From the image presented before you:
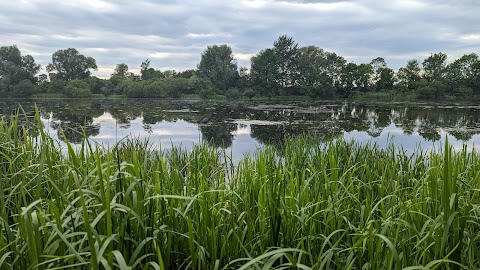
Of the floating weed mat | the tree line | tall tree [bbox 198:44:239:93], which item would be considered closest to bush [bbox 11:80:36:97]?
the tree line

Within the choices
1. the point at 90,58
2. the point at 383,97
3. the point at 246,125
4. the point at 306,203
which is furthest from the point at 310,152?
the point at 90,58

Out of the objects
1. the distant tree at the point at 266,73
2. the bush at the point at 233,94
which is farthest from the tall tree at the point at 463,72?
the bush at the point at 233,94

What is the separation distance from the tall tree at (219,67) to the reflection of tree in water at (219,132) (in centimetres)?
3215

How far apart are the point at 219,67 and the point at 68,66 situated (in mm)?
22703

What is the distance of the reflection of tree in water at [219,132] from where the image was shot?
10.5 meters

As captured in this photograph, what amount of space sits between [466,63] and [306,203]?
5314 cm

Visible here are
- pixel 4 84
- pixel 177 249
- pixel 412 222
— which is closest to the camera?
pixel 177 249

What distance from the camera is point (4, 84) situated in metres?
37.7

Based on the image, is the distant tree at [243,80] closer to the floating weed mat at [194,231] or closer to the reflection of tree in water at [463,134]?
the reflection of tree in water at [463,134]

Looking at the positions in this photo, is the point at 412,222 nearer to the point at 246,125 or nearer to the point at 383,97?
the point at 246,125

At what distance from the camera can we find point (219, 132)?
12.3 meters

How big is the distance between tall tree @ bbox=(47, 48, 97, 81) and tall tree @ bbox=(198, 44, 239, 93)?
17.5 m

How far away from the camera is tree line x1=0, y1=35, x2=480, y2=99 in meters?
40.8

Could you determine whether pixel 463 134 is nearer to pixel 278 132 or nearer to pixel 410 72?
pixel 278 132
